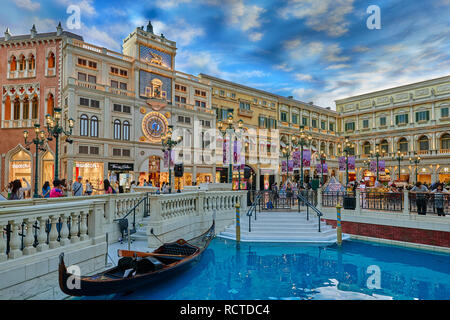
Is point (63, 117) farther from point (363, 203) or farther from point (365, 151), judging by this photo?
point (365, 151)

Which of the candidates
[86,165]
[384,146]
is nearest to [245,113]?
[86,165]

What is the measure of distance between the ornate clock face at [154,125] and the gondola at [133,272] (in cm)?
2219

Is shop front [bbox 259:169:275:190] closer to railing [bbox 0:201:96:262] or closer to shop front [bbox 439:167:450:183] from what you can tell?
shop front [bbox 439:167:450:183]

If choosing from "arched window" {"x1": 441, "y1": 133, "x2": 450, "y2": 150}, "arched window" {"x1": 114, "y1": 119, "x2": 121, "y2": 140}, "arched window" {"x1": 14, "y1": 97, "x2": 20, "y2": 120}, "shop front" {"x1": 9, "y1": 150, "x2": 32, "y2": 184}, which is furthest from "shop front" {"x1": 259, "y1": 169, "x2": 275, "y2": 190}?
"arched window" {"x1": 14, "y1": 97, "x2": 20, "y2": 120}

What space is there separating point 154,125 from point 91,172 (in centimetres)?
818

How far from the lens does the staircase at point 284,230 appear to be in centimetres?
1200

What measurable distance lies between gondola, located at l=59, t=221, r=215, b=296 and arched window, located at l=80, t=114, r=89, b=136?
20.7 meters

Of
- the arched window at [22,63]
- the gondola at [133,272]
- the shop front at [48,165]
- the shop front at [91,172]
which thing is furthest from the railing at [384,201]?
the arched window at [22,63]

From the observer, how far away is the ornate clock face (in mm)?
29219

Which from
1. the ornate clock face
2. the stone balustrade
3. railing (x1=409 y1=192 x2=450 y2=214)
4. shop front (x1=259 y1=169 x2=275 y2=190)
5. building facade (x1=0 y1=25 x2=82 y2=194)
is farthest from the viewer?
shop front (x1=259 y1=169 x2=275 y2=190)

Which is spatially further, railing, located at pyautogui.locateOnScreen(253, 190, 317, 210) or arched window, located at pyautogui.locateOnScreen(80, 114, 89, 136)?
arched window, located at pyautogui.locateOnScreen(80, 114, 89, 136)

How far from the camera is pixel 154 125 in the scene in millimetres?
30047

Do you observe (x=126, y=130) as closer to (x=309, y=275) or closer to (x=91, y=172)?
(x=91, y=172)
